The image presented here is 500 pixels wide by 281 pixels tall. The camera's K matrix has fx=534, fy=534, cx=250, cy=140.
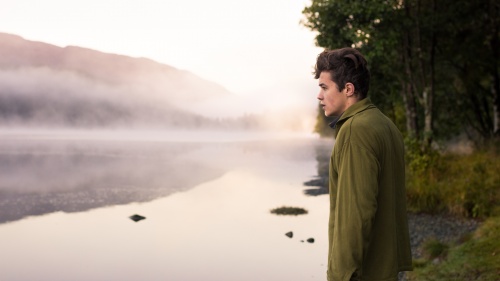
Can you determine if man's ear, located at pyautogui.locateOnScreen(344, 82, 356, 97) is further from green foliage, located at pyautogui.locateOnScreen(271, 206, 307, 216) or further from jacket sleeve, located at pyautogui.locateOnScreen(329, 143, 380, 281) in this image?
green foliage, located at pyautogui.locateOnScreen(271, 206, 307, 216)

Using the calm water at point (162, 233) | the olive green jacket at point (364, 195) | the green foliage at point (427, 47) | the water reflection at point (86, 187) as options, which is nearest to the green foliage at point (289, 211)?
the calm water at point (162, 233)

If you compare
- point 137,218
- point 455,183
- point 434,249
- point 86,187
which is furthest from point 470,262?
point 86,187

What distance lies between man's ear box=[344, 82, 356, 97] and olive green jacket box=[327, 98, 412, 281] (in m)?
0.10

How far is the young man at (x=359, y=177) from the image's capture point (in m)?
3.61

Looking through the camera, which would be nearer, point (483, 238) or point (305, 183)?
point (483, 238)

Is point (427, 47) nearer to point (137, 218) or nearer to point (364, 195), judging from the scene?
point (137, 218)

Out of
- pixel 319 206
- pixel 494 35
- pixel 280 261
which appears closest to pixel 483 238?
pixel 280 261

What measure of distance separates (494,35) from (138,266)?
21.1 meters

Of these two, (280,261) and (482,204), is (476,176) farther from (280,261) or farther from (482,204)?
(280,261)

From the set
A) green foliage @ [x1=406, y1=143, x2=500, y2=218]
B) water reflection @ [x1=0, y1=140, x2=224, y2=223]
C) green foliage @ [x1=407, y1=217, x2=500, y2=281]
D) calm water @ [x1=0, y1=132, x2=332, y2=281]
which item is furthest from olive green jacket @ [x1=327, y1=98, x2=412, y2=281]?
water reflection @ [x1=0, y1=140, x2=224, y2=223]

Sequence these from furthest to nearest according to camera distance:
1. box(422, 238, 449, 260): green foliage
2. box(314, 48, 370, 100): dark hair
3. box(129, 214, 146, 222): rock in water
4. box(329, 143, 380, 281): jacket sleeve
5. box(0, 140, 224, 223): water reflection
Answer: box(0, 140, 224, 223): water reflection → box(129, 214, 146, 222): rock in water → box(422, 238, 449, 260): green foliage → box(314, 48, 370, 100): dark hair → box(329, 143, 380, 281): jacket sleeve

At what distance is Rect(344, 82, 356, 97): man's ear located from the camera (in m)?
3.79

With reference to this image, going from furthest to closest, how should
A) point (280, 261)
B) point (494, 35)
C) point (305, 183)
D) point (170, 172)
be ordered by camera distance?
1. point (170, 172)
2. point (305, 183)
3. point (494, 35)
4. point (280, 261)

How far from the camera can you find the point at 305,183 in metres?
41.2
